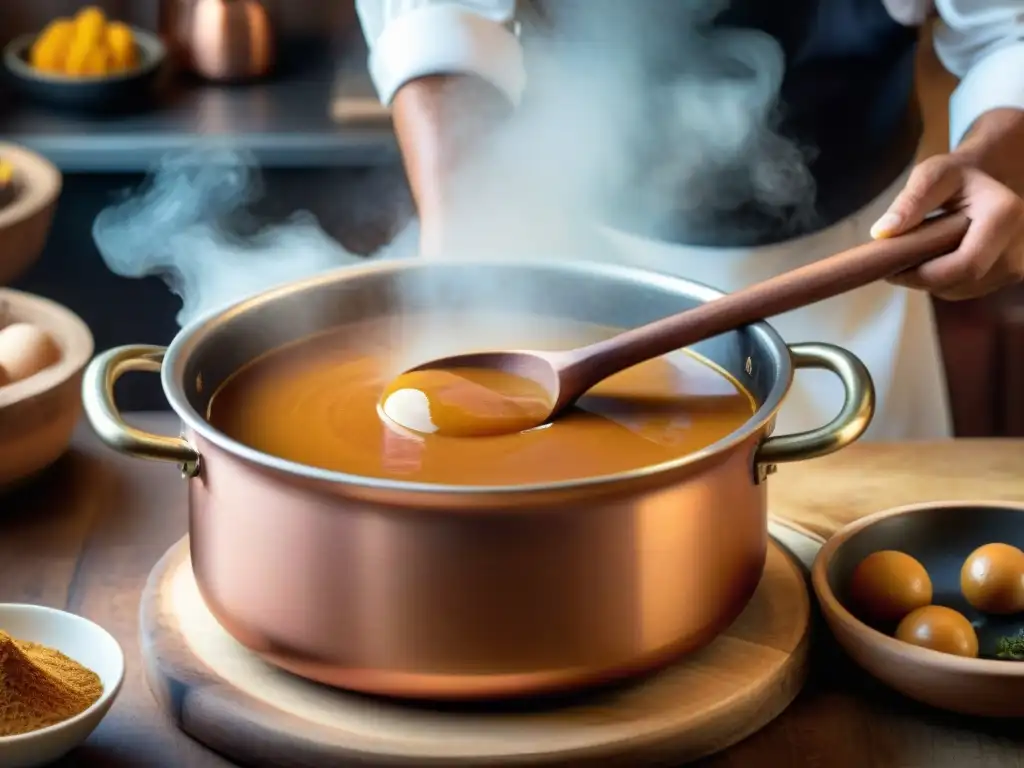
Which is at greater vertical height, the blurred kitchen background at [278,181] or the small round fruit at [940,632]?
the small round fruit at [940,632]


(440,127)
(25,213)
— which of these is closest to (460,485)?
(440,127)

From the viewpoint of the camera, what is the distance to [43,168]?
1.65 m

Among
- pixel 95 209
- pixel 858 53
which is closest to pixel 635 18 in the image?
pixel 858 53

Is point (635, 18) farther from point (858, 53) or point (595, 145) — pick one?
point (858, 53)

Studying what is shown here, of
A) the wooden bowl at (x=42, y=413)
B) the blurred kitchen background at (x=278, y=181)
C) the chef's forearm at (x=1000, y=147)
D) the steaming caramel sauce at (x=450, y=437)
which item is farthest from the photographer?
the blurred kitchen background at (x=278, y=181)

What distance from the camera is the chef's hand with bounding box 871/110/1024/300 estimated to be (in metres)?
1.13

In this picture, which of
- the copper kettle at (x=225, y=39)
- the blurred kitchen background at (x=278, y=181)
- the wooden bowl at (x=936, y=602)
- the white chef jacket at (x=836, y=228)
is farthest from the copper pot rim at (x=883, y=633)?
the copper kettle at (x=225, y=39)

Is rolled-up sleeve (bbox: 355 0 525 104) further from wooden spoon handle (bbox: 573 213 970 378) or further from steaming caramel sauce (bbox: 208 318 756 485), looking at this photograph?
wooden spoon handle (bbox: 573 213 970 378)

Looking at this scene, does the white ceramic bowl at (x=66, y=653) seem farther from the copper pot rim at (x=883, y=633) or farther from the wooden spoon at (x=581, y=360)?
the copper pot rim at (x=883, y=633)

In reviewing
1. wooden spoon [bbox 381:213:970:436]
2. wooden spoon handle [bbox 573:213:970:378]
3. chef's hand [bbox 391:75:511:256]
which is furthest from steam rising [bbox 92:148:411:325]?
wooden spoon handle [bbox 573:213:970:378]

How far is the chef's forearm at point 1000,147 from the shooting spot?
140cm

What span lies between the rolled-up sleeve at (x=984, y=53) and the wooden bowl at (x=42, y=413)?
3.20ft

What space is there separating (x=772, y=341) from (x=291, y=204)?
5.00 feet

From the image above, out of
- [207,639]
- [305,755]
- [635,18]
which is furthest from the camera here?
[635,18]
